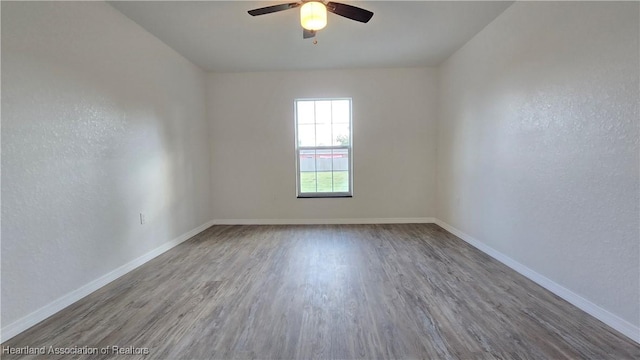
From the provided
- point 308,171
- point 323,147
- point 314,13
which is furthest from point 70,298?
point 323,147

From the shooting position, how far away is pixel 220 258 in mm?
3043

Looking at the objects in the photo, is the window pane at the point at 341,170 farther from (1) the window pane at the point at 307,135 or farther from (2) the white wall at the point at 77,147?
(2) the white wall at the point at 77,147

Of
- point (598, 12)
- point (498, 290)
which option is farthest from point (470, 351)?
point (598, 12)

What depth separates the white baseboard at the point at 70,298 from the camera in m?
1.71

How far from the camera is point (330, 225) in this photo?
4.43 m

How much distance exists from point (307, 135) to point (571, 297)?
369cm

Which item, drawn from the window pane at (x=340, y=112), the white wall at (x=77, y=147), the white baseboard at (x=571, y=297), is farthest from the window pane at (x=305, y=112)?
the white baseboard at (x=571, y=297)

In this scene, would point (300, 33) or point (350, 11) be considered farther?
point (300, 33)

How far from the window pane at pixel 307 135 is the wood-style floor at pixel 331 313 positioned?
2.12m

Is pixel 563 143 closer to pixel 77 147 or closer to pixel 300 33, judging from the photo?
pixel 300 33

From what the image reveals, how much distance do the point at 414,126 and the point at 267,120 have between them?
2.41 metres

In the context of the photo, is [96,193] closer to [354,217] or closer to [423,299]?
[423,299]

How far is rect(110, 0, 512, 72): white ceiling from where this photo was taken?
254cm

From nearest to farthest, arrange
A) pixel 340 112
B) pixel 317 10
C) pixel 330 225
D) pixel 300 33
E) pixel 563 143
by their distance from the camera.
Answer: pixel 563 143 → pixel 317 10 → pixel 300 33 → pixel 330 225 → pixel 340 112
